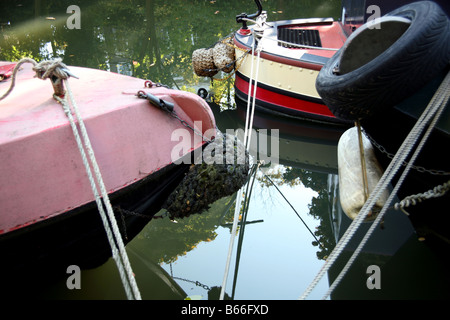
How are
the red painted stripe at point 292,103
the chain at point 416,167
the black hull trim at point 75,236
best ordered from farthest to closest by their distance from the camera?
the red painted stripe at point 292,103
the black hull trim at point 75,236
the chain at point 416,167

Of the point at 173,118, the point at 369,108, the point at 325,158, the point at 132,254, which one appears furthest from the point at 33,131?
the point at 325,158

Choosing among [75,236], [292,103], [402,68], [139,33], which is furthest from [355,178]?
[139,33]

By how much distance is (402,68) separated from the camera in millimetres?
2094

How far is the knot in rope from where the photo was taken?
2.40 meters

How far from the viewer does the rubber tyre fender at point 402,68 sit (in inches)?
80.7

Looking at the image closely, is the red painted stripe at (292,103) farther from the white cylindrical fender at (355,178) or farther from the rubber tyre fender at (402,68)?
the rubber tyre fender at (402,68)

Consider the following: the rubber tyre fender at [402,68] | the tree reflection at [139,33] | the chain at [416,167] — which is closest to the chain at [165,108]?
the rubber tyre fender at [402,68]

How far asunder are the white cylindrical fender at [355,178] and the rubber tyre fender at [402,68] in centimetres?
48

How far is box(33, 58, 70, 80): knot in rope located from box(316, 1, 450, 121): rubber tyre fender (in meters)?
1.65

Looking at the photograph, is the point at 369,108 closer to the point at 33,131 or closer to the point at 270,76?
the point at 33,131

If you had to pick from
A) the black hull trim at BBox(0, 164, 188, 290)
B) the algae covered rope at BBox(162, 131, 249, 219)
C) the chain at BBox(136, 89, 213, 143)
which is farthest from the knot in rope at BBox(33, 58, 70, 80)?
the algae covered rope at BBox(162, 131, 249, 219)

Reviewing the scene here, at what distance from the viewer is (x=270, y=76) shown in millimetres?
5461

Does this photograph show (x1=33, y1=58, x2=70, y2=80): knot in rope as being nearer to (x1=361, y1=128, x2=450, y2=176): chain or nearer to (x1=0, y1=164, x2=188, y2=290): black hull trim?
(x1=0, y1=164, x2=188, y2=290): black hull trim

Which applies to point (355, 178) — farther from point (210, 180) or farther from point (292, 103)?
point (292, 103)
